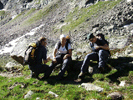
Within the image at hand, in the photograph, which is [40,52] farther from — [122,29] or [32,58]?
[122,29]

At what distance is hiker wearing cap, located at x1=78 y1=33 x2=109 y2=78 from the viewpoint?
627 centimetres

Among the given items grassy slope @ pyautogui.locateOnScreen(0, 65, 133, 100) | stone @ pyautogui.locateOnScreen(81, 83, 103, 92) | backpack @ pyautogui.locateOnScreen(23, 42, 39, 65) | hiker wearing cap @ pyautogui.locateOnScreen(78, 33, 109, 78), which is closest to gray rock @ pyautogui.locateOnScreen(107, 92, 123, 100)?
grassy slope @ pyautogui.locateOnScreen(0, 65, 133, 100)

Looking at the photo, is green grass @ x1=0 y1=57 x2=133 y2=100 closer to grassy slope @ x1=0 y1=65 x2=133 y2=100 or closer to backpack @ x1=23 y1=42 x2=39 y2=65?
grassy slope @ x1=0 y1=65 x2=133 y2=100

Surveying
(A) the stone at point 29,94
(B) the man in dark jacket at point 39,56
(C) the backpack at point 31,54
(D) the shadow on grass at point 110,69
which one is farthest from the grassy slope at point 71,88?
(C) the backpack at point 31,54

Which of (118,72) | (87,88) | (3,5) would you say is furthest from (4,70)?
(3,5)

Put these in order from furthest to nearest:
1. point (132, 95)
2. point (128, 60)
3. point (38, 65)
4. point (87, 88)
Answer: point (128, 60) → point (38, 65) → point (87, 88) → point (132, 95)

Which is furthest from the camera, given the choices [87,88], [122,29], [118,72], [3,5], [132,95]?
[3,5]

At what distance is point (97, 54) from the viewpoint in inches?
268

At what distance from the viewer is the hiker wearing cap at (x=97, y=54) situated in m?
6.27

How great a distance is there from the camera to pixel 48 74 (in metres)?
6.83

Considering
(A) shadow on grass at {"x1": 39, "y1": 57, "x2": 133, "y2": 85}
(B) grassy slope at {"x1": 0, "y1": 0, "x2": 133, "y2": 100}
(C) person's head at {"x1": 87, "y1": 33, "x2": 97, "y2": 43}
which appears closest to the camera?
(B) grassy slope at {"x1": 0, "y1": 0, "x2": 133, "y2": 100}

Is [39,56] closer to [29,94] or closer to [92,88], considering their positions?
[29,94]

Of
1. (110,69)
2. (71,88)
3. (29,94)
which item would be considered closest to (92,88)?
(71,88)

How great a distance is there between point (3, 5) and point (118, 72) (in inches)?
5438
